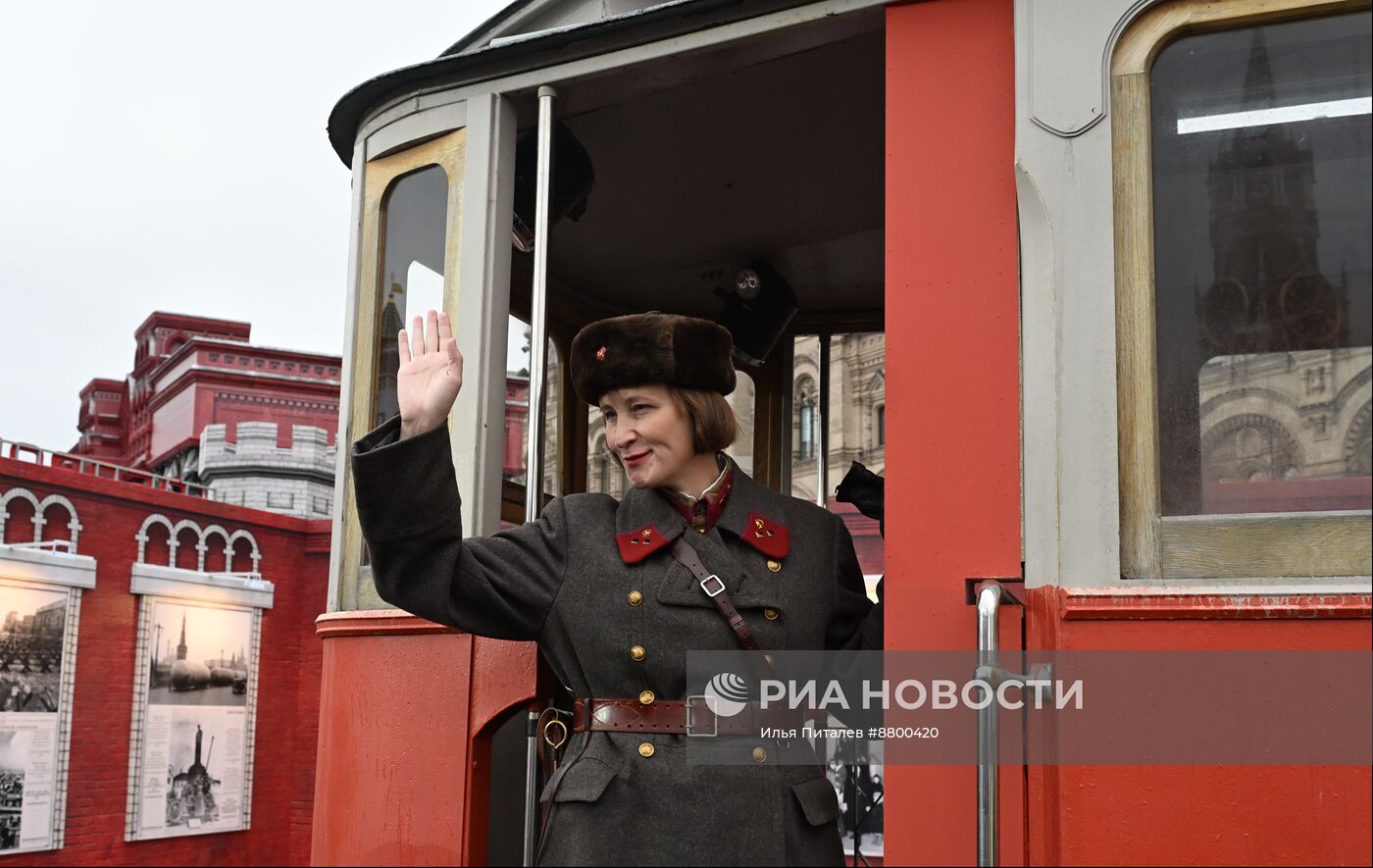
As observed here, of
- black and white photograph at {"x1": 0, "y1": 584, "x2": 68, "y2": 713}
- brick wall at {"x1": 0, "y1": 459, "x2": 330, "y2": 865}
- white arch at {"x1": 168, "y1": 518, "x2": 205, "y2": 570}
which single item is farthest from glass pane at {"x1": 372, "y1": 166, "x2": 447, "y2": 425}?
white arch at {"x1": 168, "y1": 518, "x2": 205, "y2": 570}

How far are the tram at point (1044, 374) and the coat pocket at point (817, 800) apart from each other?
0.28 metres

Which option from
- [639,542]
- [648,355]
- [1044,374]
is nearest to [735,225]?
[648,355]

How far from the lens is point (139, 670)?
19.9 m

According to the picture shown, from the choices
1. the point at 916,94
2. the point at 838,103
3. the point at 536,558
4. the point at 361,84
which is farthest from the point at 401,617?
the point at 838,103

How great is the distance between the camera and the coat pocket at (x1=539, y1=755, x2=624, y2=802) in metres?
3.20

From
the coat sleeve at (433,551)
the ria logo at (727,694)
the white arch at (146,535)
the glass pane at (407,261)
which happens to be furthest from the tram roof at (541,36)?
the white arch at (146,535)

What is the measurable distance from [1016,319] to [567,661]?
1.31 m

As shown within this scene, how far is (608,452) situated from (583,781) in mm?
2667

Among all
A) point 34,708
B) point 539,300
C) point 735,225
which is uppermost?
point 735,225

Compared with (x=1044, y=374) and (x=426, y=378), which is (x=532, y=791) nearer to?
(x=426, y=378)

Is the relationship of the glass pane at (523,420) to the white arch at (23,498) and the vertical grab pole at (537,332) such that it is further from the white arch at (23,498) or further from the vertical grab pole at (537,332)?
the white arch at (23,498)

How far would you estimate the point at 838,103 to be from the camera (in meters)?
4.97

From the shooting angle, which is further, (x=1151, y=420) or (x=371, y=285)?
(x=371, y=285)

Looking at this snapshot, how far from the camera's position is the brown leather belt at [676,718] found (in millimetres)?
3258
